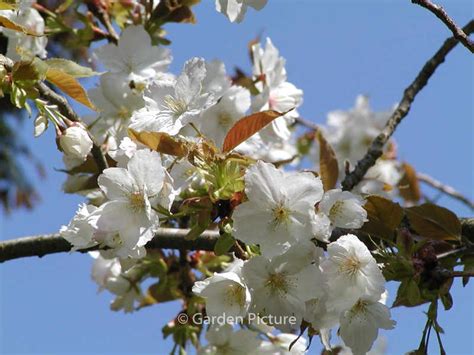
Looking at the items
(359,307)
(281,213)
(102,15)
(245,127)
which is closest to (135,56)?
(102,15)

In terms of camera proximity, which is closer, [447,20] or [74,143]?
[447,20]

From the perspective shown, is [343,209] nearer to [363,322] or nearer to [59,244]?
[363,322]

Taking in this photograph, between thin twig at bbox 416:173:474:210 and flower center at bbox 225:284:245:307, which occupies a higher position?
thin twig at bbox 416:173:474:210

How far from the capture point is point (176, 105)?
1419 mm

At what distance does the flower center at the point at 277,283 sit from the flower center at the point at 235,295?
68mm

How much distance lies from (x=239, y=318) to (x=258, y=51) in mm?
893

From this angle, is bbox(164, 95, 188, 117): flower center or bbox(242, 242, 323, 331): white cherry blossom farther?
bbox(164, 95, 188, 117): flower center

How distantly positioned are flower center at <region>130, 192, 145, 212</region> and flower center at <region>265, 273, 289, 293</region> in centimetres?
25

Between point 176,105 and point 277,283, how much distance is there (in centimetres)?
39

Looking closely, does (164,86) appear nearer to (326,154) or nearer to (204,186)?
(204,186)

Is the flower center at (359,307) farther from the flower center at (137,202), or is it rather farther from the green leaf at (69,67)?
the green leaf at (69,67)

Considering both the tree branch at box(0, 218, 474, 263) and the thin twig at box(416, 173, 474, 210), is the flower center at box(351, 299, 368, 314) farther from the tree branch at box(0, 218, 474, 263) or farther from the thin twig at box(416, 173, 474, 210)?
the thin twig at box(416, 173, 474, 210)

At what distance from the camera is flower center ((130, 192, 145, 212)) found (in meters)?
1.28

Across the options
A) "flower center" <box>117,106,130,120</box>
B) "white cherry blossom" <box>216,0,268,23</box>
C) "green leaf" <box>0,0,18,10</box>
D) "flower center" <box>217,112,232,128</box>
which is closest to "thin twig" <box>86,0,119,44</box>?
"flower center" <box>117,106,130,120</box>
